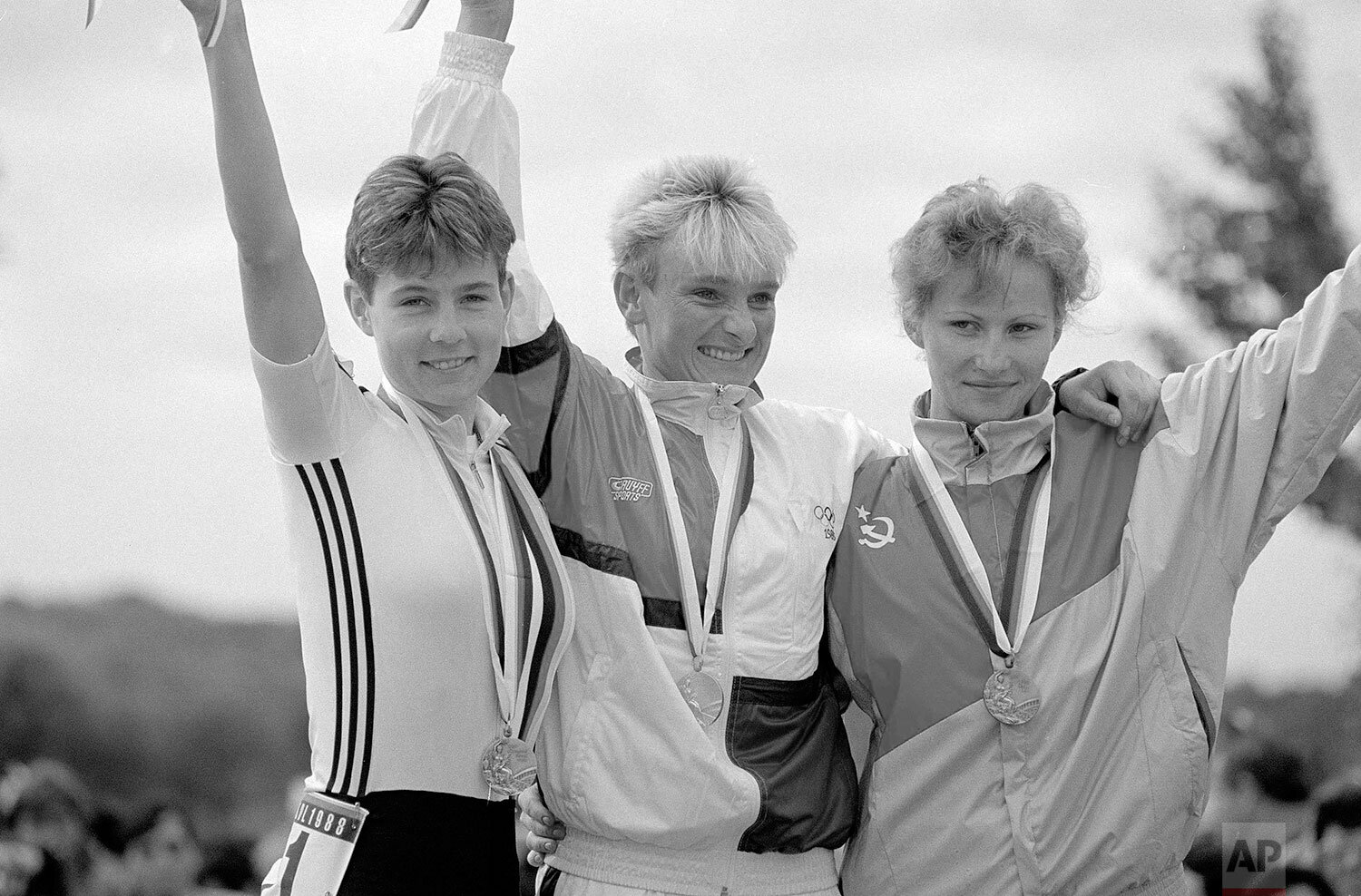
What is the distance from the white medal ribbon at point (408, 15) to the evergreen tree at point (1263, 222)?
6.05 meters

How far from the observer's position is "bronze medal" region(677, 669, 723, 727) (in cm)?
249

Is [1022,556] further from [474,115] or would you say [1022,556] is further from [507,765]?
[474,115]

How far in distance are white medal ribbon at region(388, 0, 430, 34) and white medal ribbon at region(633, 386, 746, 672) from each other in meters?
0.84

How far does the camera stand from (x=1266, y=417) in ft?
8.48

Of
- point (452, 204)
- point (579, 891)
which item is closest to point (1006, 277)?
point (452, 204)

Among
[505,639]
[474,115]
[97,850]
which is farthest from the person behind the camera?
[97,850]

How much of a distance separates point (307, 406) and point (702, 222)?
905 millimetres

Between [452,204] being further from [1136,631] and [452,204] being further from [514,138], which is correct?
[1136,631]

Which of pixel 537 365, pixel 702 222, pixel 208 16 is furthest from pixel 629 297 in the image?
pixel 208 16

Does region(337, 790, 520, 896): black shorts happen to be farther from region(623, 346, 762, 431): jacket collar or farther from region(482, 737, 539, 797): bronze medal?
region(623, 346, 762, 431): jacket collar

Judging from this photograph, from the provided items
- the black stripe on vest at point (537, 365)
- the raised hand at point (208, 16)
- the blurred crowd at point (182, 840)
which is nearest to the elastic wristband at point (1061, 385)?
the black stripe on vest at point (537, 365)

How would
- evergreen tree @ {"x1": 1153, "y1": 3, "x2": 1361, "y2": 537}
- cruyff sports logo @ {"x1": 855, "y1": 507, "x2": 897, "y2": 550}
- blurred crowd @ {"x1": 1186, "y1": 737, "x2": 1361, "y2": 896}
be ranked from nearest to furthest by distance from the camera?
cruyff sports logo @ {"x1": 855, "y1": 507, "x2": 897, "y2": 550}, blurred crowd @ {"x1": 1186, "y1": 737, "x2": 1361, "y2": 896}, evergreen tree @ {"x1": 1153, "y1": 3, "x2": 1361, "y2": 537}

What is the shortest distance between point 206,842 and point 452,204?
4.09m

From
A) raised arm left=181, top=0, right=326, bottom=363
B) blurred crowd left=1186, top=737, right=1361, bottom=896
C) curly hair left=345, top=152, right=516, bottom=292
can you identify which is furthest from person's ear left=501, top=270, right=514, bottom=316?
blurred crowd left=1186, top=737, right=1361, bottom=896
